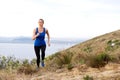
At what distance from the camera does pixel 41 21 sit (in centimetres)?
1376

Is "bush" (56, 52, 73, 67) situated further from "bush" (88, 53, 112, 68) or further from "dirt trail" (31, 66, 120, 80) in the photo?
"bush" (88, 53, 112, 68)

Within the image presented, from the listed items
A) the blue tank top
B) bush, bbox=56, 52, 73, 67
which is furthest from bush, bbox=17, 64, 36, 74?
bush, bbox=56, 52, 73, 67

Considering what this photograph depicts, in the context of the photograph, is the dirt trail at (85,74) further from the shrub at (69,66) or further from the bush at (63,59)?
the bush at (63,59)

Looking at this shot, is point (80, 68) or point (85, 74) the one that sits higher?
point (80, 68)

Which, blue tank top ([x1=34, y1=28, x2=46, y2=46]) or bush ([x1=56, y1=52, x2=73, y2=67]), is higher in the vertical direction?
blue tank top ([x1=34, y1=28, x2=46, y2=46])

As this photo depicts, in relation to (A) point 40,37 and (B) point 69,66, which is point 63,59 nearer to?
(B) point 69,66

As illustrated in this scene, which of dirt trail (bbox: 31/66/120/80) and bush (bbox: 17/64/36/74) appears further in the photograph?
bush (bbox: 17/64/36/74)

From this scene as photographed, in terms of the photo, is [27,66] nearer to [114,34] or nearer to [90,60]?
[90,60]

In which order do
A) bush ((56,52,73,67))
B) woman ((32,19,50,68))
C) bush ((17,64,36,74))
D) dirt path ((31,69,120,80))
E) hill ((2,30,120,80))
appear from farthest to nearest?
1. bush ((56,52,73,67))
2. woman ((32,19,50,68))
3. bush ((17,64,36,74))
4. hill ((2,30,120,80))
5. dirt path ((31,69,120,80))

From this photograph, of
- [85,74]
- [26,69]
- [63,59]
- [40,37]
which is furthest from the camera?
[63,59]

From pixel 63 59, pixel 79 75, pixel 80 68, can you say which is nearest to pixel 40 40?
pixel 63 59

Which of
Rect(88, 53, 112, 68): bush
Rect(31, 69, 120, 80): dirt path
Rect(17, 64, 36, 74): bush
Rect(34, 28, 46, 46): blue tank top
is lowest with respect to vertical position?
Rect(31, 69, 120, 80): dirt path

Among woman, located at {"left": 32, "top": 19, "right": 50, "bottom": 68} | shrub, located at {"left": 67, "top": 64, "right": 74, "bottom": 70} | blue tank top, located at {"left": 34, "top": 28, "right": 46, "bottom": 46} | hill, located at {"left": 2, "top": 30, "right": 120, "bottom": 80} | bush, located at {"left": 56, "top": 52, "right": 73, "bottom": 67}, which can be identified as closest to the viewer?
hill, located at {"left": 2, "top": 30, "right": 120, "bottom": 80}

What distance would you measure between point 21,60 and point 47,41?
2082 millimetres
